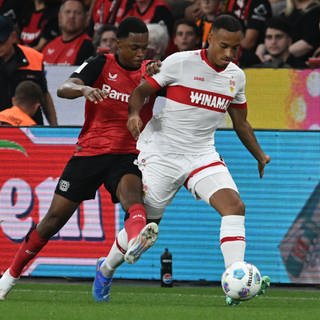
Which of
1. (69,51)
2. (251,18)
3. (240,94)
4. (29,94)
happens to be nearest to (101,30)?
(69,51)

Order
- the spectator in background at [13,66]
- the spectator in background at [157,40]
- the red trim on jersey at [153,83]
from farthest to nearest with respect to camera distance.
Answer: the spectator in background at [157,40]
the spectator in background at [13,66]
the red trim on jersey at [153,83]

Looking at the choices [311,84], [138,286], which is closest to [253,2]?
[311,84]

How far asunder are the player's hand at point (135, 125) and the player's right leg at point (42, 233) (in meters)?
1.20

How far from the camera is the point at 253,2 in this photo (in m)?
16.6

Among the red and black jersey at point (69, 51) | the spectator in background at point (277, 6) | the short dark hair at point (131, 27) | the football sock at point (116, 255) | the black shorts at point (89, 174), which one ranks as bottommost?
the red and black jersey at point (69, 51)

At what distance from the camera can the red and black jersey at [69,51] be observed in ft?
54.8

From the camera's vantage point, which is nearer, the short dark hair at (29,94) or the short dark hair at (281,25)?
the short dark hair at (29,94)

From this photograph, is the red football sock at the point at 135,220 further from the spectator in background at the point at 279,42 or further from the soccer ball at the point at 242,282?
the spectator in background at the point at 279,42

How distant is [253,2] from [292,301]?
5794 millimetres

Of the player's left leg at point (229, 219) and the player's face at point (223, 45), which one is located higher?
the player's face at point (223, 45)

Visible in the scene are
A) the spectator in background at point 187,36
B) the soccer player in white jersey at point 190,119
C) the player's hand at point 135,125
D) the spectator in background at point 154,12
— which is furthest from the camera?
the spectator in background at point 154,12

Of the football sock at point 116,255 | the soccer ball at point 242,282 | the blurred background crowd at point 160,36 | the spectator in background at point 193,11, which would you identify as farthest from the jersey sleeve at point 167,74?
the spectator in background at point 193,11

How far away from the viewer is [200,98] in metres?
10.6

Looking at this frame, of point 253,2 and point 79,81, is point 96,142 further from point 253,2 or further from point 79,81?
point 253,2
